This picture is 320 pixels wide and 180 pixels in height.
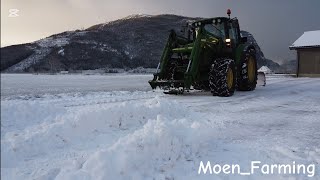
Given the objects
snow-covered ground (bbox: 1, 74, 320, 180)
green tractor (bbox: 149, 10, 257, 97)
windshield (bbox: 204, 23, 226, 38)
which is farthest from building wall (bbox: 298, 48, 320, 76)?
snow-covered ground (bbox: 1, 74, 320, 180)

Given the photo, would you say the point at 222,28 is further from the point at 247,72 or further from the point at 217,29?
the point at 247,72

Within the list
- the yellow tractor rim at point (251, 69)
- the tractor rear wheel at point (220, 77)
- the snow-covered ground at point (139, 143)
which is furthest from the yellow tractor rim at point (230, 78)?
the snow-covered ground at point (139, 143)

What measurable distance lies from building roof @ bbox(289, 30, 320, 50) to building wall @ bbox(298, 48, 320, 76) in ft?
1.60

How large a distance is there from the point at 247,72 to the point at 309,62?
18.6 m

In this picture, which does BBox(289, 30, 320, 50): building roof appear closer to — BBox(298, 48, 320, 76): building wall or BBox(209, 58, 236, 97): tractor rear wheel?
BBox(298, 48, 320, 76): building wall

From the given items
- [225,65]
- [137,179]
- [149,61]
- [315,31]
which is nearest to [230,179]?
[137,179]

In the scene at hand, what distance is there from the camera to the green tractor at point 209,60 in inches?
420

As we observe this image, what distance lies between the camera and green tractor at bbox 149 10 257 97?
35.0 feet

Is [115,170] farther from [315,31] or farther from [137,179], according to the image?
[315,31]

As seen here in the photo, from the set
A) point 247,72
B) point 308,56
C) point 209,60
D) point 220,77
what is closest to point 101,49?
point 308,56

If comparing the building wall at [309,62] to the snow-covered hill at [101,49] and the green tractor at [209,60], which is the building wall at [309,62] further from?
the green tractor at [209,60]

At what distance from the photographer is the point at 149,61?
5578 centimetres

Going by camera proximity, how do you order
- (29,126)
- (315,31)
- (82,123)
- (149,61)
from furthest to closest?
1. (149,61)
2. (315,31)
3. (82,123)
4. (29,126)

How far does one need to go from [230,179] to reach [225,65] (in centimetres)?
757
